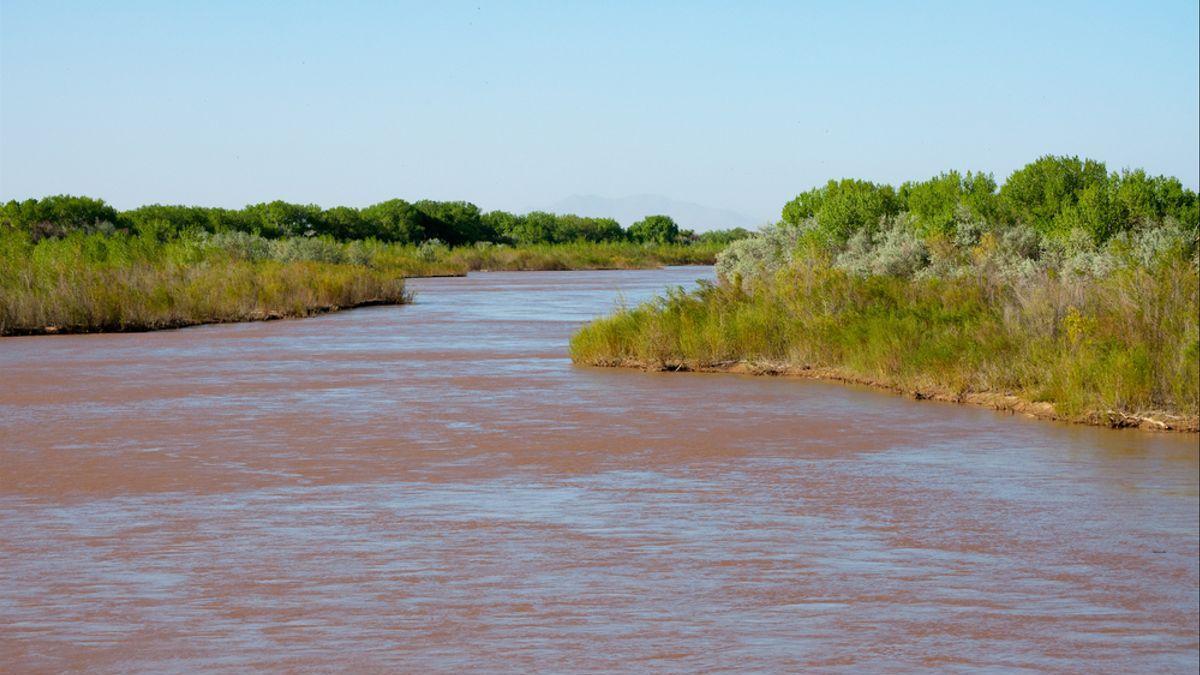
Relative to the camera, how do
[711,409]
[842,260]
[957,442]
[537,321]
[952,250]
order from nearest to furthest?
[957,442]
[711,409]
[952,250]
[842,260]
[537,321]

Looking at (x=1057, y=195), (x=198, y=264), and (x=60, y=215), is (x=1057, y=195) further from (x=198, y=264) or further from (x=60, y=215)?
(x=60, y=215)

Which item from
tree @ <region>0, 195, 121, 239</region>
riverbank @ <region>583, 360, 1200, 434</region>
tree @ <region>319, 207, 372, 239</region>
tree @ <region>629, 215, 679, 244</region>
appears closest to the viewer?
riverbank @ <region>583, 360, 1200, 434</region>

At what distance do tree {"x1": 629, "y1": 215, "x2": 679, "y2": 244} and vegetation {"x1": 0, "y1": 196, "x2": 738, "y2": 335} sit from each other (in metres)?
34.9

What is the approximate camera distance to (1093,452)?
1368 cm

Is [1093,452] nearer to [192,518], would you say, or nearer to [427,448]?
[427,448]

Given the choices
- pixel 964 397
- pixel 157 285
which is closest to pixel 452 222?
pixel 157 285

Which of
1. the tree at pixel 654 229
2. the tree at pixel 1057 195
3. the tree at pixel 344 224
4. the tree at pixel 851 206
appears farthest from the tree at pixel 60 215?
the tree at pixel 654 229

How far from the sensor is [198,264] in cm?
4275

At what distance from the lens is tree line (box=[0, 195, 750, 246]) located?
70.2 meters

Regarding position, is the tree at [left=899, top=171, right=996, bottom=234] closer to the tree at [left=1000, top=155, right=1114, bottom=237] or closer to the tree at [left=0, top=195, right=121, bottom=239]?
the tree at [left=1000, top=155, right=1114, bottom=237]

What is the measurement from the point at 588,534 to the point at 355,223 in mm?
92195

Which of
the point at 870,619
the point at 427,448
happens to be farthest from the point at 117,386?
the point at 870,619

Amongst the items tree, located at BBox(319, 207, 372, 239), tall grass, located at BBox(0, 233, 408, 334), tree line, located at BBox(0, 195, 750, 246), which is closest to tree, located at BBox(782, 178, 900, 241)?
tall grass, located at BBox(0, 233, 408, 334)

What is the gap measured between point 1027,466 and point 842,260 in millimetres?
15793
